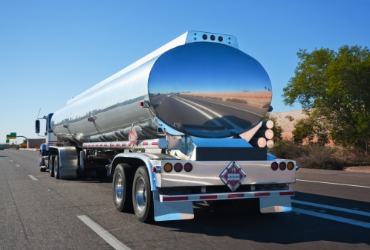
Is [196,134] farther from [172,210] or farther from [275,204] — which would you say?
[275,204]

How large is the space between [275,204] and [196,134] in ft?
6.09

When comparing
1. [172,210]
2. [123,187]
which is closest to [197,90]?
[172,210]

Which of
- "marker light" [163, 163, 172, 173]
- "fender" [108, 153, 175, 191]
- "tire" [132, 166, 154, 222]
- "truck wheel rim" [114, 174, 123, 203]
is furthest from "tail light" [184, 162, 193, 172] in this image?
"truck wheel rim" [114, 174, 123, 203]

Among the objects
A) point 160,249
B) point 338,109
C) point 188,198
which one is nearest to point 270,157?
point 188,198

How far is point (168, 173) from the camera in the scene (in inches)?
260

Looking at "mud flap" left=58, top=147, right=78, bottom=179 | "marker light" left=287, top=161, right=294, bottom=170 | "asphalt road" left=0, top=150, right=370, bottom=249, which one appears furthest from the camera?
"mud flap" left=58, top=147, right=78, bottom=179

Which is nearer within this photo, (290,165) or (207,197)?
(207,197)

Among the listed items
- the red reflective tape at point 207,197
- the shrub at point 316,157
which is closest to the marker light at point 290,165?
the red reflective tape at point 207,197

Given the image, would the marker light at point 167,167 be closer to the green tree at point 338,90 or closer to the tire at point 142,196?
the tire at point 142,196

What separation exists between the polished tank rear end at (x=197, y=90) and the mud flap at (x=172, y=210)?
4.85 feet

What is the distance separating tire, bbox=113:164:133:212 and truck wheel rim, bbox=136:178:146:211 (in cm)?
54

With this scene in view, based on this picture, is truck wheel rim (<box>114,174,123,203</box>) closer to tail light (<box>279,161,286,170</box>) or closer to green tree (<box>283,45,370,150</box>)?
tail light (<box>279,161,286,170</box>)

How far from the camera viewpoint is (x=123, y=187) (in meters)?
8.23

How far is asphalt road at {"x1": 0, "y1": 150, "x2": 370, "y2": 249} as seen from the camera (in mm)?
6051
